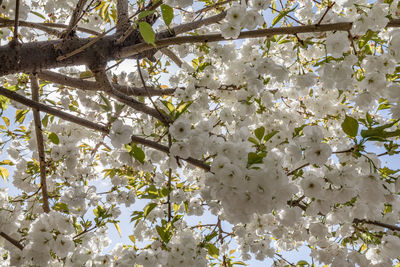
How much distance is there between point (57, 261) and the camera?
2168 mm

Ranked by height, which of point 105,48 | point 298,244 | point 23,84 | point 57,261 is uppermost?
point 23,84

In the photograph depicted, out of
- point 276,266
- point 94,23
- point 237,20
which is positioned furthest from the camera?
point 94,23

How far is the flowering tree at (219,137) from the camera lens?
4.12 ft

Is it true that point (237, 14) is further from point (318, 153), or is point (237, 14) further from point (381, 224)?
point (381, 224)

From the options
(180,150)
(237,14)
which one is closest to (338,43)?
(237,14)

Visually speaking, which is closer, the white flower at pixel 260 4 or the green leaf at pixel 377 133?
the green leaf at pixel 377 133

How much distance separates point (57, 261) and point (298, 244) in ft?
8.53

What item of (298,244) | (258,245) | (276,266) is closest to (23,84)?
(258,245)

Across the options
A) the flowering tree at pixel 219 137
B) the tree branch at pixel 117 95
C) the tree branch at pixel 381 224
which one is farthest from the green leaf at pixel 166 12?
the tree branch at pixel 381 224

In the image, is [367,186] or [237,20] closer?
[367,186]

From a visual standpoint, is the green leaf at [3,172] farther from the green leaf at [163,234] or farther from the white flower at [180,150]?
the white flower at [180,150]

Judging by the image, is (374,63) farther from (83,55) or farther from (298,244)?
(298,244)

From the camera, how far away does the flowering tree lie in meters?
1.26

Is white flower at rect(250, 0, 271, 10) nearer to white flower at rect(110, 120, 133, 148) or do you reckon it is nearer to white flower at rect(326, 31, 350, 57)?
white flower at rect(326, 31, 350, 57)
